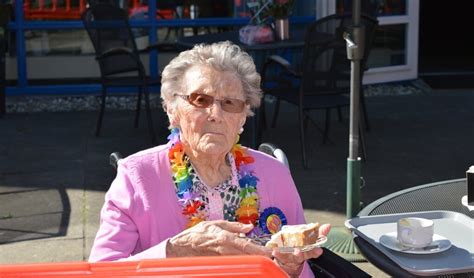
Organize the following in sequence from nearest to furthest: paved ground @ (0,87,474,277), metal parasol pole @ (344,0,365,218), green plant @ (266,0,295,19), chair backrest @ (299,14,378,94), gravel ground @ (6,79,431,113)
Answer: metal parasol pole @ (344,0,365,218) < paved ground @ (0,87,474,277) < chair backrest @ (299,14,378,94) < green plant @ (266,0,295,19) < gravel ground @ (6,79,431,113)

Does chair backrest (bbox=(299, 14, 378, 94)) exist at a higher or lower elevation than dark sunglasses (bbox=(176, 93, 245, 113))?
lower

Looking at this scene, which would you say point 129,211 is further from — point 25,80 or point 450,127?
point 25,80

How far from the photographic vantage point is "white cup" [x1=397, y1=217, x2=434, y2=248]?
2.69 metres

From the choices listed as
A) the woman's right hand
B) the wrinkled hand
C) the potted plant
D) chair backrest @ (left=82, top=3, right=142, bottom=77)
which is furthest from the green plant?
the woman's right hand

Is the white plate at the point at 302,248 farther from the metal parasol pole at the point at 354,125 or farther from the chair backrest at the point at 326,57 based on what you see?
the chair backrest at the point at 326,57

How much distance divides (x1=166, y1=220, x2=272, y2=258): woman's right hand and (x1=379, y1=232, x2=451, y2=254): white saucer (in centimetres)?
42

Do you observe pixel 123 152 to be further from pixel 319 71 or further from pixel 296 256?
pixel 296 256

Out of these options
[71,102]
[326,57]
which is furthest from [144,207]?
[71,102]

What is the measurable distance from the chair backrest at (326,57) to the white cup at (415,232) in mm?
3694

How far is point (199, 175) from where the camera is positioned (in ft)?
9.70

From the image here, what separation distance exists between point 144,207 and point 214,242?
0.38m

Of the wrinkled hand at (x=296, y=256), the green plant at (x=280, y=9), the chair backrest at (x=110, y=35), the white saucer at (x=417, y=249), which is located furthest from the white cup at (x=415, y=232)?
the chair backrest at (x=110, y=35)

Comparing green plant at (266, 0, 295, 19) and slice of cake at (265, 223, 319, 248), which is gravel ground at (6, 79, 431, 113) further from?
slice of cake at (265, 223, 319, 248)

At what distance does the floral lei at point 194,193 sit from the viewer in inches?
113
